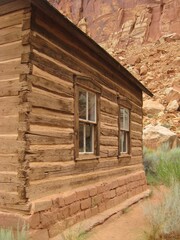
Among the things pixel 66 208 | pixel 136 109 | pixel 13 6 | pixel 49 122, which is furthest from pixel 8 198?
pixel 136 109

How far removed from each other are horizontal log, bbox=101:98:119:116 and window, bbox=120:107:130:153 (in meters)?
0.74

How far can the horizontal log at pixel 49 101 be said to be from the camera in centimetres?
552

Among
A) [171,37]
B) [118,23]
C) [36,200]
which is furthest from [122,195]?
[118,23]

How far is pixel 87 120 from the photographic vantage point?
7.27 m

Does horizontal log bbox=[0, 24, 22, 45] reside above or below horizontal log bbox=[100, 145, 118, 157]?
above

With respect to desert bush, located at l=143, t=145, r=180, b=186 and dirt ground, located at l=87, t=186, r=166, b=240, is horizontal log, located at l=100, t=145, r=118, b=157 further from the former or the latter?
desert bush, located at l=143, t=145, r=180, b=186

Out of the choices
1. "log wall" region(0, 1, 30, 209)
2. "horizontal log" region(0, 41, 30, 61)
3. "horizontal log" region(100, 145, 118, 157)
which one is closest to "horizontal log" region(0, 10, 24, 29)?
"log wall" region(0, 1, 30, 209)

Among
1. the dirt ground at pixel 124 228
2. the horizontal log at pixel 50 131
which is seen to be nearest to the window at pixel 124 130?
the dirt ground at pixel 124 228

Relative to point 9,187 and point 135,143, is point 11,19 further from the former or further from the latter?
point 135,143

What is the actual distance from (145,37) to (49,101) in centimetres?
4067

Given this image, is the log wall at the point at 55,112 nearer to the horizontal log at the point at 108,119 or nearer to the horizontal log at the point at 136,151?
the horizontal log at the point at 108,119

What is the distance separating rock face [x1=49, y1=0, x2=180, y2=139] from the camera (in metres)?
29.0

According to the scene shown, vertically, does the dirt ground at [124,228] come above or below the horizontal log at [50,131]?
below

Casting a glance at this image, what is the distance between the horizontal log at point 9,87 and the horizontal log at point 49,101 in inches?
11.5
